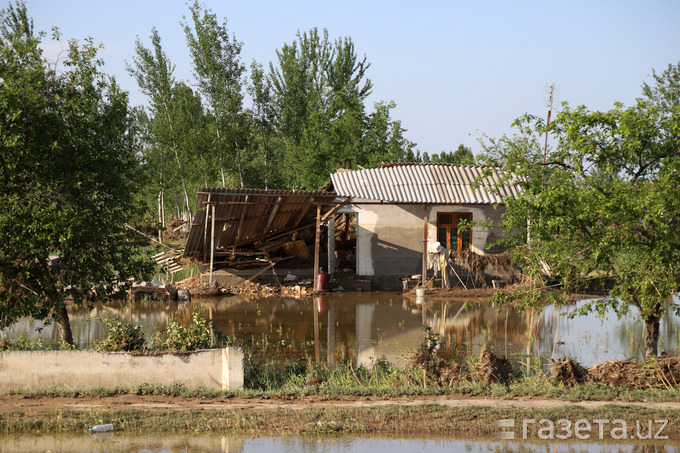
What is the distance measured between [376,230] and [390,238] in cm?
58

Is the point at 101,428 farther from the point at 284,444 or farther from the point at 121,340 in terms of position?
the point at 121,340

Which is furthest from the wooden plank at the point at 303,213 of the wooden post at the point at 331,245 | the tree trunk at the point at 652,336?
the tree trunk at the point at 652,336

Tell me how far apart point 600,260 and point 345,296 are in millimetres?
12016

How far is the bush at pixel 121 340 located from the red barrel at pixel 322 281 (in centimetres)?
1172

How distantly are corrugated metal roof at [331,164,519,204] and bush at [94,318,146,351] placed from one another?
12.9 meters

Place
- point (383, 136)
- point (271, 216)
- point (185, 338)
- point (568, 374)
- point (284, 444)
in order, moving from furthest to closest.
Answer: point (383, 136), point (271, 216), point (185, 338), point (568, 374), point (284, 444)

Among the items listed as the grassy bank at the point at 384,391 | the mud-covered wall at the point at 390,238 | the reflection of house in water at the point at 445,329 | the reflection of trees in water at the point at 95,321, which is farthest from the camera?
the mud-covered wall at the point at 390,238

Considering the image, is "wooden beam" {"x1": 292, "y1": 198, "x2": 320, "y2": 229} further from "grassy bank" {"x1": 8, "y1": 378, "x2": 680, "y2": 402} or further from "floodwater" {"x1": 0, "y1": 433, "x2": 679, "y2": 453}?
"floodwater" {"x1": 0, "y1": 433, "x2": 679, "y2": 453}

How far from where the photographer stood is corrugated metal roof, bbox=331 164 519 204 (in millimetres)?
23547

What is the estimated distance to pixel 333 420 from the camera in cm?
885

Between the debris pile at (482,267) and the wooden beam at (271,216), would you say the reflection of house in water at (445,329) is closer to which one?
the debris pile at (482,267)

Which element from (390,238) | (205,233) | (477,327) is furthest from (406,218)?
(477,327)

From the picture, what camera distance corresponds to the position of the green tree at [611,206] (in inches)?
424

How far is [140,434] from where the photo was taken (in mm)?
8648
